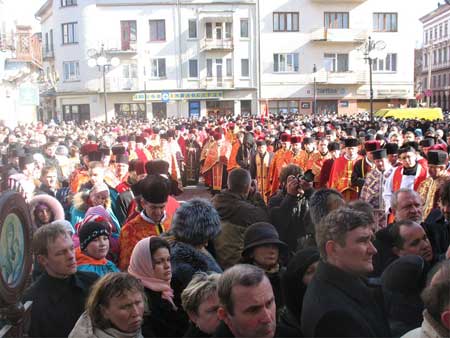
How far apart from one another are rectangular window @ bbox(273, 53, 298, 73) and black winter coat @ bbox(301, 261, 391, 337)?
4330 centimetres

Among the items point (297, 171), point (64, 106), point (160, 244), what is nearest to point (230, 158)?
point (297, 171)

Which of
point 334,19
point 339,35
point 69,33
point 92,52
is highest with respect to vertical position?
point 334,19

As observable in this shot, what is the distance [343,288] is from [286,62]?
43.8 m

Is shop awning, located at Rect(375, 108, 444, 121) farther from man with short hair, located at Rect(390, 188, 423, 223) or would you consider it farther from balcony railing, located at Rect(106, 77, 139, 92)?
balcony railing, located at Rect(106, 77, 139, 92)

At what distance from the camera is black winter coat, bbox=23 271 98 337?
11.6ft

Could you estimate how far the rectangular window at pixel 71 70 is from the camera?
150 feet

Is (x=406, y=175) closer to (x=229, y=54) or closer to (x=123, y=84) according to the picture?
(x=229, y=54)

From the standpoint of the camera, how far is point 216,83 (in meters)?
44.8

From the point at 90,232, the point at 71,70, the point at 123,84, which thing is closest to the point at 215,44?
the point at 123,84

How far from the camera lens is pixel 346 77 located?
4522cm

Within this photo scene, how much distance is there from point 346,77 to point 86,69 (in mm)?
21264

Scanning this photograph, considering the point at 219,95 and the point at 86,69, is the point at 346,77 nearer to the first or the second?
the point at 219,95

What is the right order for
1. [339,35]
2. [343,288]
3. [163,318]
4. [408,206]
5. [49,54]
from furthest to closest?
[49,54] → [339,35] → [408,206] → [163,318] → [343,288]

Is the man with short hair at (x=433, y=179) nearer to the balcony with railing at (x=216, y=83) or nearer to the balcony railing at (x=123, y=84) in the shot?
the balcony with railing at (x=216, y=83)
